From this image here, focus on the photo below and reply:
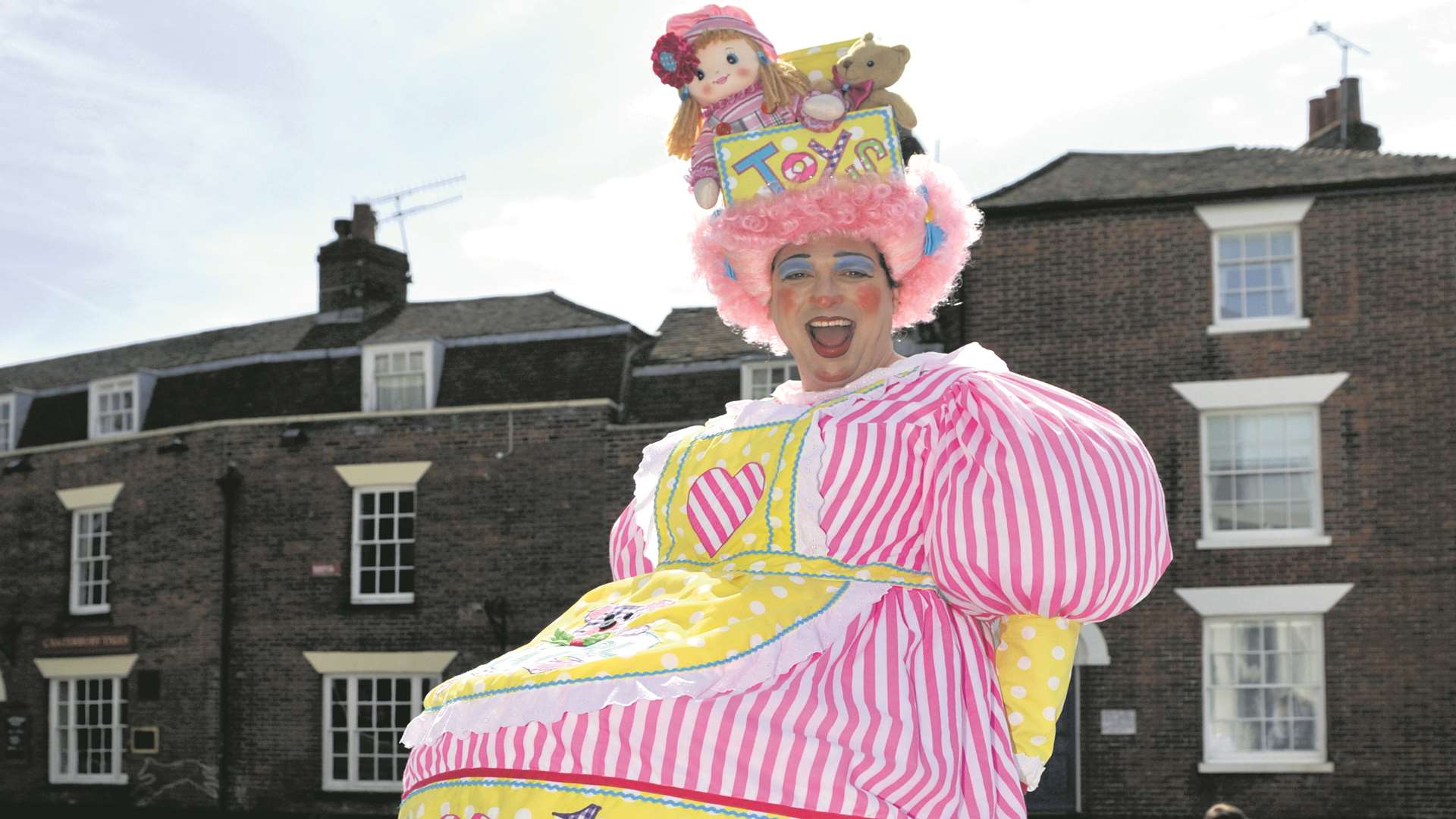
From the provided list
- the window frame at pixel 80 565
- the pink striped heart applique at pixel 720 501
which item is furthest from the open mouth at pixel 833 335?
the window frame at pixel 80 565

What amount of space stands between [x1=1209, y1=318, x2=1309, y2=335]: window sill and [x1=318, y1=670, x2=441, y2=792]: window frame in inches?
441

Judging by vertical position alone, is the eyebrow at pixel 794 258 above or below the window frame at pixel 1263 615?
above

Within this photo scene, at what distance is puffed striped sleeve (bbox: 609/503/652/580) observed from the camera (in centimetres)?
308

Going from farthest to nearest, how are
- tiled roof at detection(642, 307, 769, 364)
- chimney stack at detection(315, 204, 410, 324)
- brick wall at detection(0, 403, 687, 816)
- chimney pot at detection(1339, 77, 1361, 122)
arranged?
1. chimney stack at detection(315, 204, 410, 324)
2. chimney pot at detection(1339, 77, 1361, 122)
3. tiled roof at detection(642, 307, 769, 364)
4. brick wall at detection(0, 403, 687, 816)

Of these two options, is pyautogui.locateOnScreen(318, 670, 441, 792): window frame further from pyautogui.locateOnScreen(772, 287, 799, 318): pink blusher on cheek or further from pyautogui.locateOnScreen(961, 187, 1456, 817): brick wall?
pyautogui.locateOnScreen(772, 287, 799, 318): pink blusher on cheek

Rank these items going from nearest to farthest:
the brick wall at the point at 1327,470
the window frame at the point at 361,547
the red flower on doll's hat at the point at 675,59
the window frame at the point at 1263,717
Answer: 1. the red flower on doll's hat at the point at 675,59
2. the brick wall at the point at 1327,470
3. the window frame at the point at 1263,717
4. the window frame at the point at 361,547

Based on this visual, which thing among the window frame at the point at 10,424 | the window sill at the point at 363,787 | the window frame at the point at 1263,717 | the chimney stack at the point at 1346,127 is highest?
the chimney stack at the point at 1346,127

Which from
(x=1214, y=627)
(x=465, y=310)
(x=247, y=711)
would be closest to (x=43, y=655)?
(x=247, y=711)

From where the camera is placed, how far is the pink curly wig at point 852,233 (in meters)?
2.88

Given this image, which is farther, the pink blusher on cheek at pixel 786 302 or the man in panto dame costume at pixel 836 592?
the pink blusher on cheek at pixel 786 302

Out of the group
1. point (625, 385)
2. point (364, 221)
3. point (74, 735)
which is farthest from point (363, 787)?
point (364, 221)

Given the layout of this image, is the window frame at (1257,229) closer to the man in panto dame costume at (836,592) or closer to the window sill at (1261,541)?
the window sill at (1261,541)

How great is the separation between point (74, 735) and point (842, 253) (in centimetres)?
2269

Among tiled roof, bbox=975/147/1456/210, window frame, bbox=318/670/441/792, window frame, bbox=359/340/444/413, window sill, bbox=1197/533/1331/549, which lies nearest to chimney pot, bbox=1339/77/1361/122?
tiled roof, bbox=975/147/1456/210
